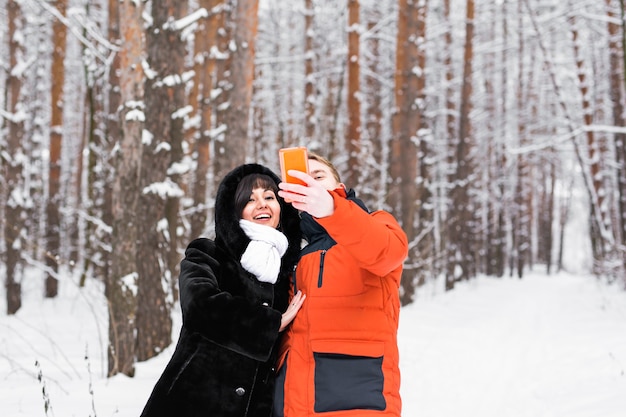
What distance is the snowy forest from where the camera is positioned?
18.6ft

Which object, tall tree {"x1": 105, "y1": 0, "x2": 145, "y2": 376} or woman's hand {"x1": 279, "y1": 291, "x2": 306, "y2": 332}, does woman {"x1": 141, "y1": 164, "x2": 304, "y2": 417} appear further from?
tall tree {"x1": 105, "y1": 0, "x2": 145, "y2": 376}

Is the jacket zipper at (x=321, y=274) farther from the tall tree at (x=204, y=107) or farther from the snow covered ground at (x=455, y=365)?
the tall tree at (x=204, y=107)

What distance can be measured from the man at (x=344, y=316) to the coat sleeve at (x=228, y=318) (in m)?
0.13

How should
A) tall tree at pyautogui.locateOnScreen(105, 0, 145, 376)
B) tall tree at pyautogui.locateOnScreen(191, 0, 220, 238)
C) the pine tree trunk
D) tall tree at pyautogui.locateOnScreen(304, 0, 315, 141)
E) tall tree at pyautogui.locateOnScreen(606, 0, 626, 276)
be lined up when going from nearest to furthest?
tall tree at pyautogui.locateOnScreen(105, 0, 145, 376) → tall tree at pyautogui.locateOnScreen(191, 0, 220, 238) → the pine tree trunk → tall tree at pyautogui.locateOnScreen(304, 0, 315, 141) → tall tree at pyautogui.locateOnScreen(606, 0, 626, 276)

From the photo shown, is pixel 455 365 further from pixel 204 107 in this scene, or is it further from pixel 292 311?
pixel 204 107

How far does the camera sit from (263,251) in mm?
2439

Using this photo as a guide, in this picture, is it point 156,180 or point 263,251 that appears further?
point 156,180

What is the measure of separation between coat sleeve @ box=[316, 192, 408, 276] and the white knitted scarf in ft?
1.58

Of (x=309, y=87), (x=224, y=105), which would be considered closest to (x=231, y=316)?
(x=224, y=105)

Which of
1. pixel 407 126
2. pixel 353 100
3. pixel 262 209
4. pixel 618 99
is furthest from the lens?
pixel 618 99

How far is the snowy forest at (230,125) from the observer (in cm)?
567

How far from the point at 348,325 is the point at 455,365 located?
530cm

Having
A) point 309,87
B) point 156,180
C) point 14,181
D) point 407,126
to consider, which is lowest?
point 156,180

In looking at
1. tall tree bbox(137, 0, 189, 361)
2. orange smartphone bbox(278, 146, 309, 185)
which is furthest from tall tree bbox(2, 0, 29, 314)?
orange smartphone bbox(278, 146, 309, 185)
